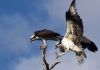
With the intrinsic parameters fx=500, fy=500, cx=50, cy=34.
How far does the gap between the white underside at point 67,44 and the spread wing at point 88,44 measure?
544 mm

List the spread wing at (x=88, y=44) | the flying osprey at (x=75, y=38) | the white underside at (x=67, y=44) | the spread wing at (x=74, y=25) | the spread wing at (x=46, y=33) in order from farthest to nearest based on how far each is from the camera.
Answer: the spread wing at (x=88, y=44), the spread wing at (x=74, y=25), the white underside at (x=67, y=44), the flying osprey at (x=75, y=38), the spread wing at (x=46, y=33)

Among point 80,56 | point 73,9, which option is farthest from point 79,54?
point 73,9

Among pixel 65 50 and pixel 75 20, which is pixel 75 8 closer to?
pixel 75 20

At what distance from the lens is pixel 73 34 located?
65.7 feet

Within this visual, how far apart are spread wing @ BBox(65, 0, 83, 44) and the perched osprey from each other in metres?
0.69

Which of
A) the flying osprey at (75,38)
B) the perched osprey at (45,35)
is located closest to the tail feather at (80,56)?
the flying osprey at (75,38)

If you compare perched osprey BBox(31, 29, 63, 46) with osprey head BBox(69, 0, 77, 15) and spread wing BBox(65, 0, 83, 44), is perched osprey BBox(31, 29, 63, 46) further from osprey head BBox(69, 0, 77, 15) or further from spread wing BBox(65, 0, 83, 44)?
osprey head BBox(69, 0, 77, 15)

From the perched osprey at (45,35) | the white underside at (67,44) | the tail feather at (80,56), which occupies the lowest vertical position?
the tail feather at (80,56)

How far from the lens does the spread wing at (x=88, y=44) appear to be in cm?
1989

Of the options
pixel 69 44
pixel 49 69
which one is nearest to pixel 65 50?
pixel 69 44

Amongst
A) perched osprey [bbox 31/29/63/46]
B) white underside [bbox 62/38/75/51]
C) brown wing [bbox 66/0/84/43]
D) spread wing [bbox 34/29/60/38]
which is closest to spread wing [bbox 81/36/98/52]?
brown wing [bbox 66/0/84/43]

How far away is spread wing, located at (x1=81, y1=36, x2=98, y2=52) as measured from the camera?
1989 centimetres

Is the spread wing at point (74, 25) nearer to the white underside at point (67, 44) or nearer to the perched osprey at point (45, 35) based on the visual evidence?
the white underside at point (67, 44)

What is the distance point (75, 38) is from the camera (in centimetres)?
1972
